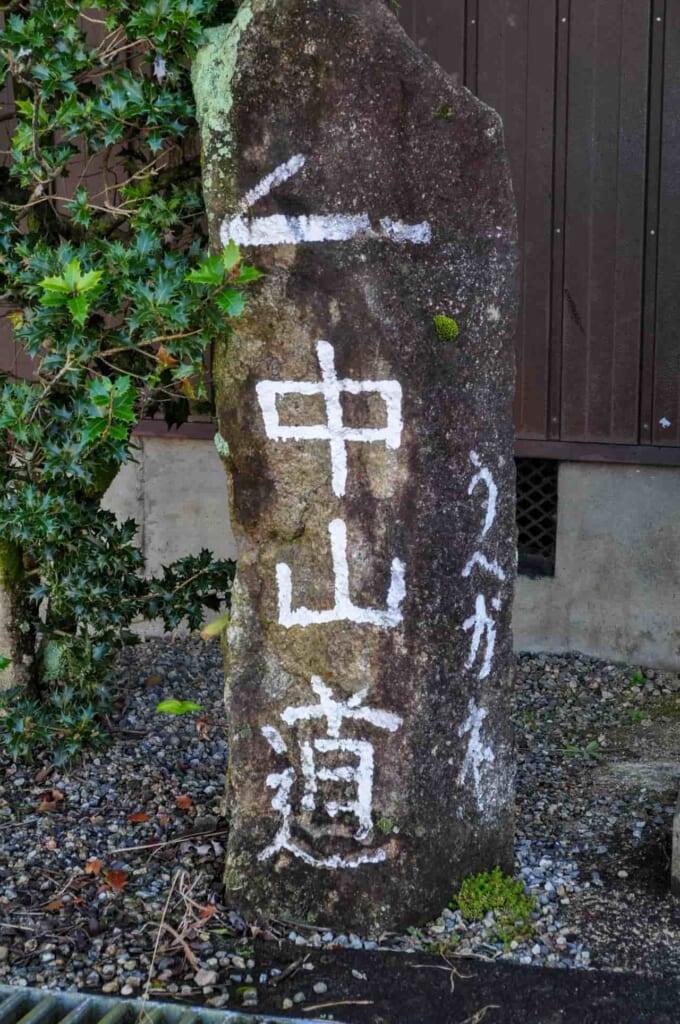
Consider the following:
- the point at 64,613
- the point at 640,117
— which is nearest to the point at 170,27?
the point at 64,613

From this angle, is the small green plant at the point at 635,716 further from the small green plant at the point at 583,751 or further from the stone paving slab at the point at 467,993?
the stone paving slab at the point at 467,993

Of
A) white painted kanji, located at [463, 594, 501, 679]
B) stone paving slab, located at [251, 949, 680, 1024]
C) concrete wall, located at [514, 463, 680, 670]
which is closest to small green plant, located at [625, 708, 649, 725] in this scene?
concrete wall, located at [514, 463, 680, 670]

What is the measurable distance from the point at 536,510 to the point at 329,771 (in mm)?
3096

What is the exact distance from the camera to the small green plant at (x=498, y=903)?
3.30m

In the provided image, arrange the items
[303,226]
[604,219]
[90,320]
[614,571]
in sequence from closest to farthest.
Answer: [303,226] < [90,320] < [604,219] < [614,571]

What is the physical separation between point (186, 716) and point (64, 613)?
84 centimetres

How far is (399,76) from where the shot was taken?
10.2 feet

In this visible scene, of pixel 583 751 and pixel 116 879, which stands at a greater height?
pixel 116 879

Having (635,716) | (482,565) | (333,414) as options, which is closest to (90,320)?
(333,414)

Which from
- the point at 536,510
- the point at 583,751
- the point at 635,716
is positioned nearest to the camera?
the point at 583,751

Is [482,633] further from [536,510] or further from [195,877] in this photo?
[536,510]

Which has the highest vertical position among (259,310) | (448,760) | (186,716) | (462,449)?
(259,310)

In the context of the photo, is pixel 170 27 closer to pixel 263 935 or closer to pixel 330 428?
pixel 330 428

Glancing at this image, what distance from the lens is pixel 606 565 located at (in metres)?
5.66
